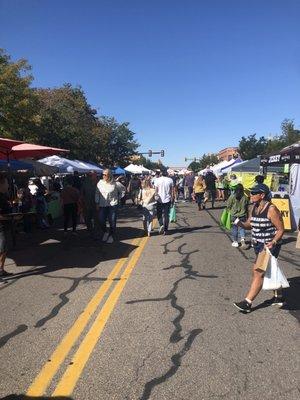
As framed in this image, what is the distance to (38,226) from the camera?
16.5 metres

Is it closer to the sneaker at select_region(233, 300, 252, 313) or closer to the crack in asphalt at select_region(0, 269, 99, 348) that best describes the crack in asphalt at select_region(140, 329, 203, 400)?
the sneaker at select_region(233, 300, 252, 313)

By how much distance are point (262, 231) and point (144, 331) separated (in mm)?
2208

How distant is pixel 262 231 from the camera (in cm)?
671

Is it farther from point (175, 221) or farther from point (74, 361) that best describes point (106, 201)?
point (74, 361)

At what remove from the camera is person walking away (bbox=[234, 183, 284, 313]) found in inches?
251

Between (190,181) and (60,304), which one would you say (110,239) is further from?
(190,181)

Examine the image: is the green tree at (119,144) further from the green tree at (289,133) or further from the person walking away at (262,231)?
the person walking away at (262,231)

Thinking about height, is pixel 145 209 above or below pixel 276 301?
above

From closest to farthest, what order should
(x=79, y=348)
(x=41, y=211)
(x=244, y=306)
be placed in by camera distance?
(x=79, y=348), (x=244, y=306), (x=41, y=211)

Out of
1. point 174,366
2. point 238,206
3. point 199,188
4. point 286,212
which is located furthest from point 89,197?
point 199,188

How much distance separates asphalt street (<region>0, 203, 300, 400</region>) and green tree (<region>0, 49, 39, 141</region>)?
11.7m

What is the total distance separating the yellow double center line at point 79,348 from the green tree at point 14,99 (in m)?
14.5

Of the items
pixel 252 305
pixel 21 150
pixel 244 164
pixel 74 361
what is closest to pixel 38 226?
pixel 21 150

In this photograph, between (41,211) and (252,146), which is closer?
(41,211)
